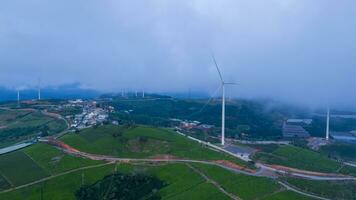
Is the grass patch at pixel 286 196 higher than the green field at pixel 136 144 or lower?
lower

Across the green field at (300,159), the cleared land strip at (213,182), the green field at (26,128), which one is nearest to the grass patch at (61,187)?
the cleared land strip at (213,182)

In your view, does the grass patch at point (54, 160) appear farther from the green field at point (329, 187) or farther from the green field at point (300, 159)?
the green field at point (329, 187)

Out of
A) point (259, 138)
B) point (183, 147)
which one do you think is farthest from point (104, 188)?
point (259, 138)

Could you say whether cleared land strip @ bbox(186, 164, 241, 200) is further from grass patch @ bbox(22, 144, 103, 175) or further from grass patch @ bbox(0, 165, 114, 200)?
grass patch @ bbox(22, 144, 103, 175)

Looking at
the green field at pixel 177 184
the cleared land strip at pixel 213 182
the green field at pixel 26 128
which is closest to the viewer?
the cleared land strip at pixel 213 182

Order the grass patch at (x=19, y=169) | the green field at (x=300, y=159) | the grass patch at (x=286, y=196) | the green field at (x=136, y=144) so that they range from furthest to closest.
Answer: the green field at (x=136, y=144) < the green field at (x=300, y=159) < the grass patch at (x=19, y=169) < the grass patch at (x=286, y=196)

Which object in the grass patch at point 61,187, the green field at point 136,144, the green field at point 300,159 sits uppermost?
the green field at point 136,144

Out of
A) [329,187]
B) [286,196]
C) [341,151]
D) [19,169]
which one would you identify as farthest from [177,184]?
[341,151]

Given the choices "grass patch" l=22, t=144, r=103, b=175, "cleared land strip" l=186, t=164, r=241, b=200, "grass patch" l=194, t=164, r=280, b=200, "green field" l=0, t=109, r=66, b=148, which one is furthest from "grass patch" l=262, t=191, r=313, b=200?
"green field" l=0, t=109, r=66, b=148
